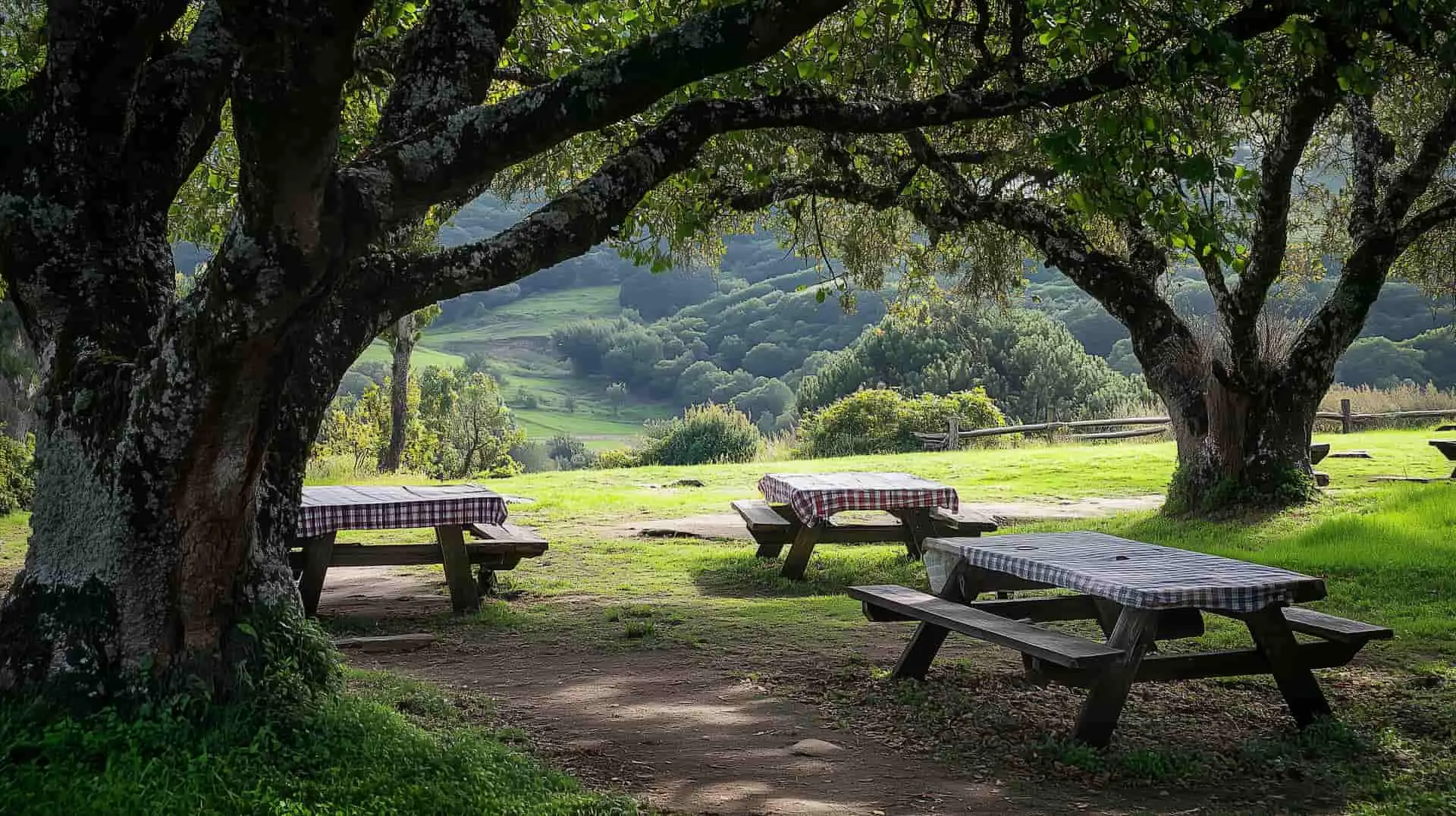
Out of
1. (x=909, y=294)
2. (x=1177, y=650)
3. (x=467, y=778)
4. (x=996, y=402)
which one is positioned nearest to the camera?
(x=467, y=778)

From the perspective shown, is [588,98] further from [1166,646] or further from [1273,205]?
[1273,205]

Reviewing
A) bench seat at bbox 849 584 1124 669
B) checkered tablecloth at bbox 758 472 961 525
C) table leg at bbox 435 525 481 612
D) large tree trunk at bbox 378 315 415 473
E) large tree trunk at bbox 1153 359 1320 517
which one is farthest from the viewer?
large tree trunk at bbox 378 315 415 473

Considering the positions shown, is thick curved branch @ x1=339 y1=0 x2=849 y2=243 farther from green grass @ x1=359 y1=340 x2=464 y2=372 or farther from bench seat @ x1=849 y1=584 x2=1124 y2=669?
green grass @ x1=359 y1=340 x2=464 y2=372

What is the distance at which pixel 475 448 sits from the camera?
125 feet

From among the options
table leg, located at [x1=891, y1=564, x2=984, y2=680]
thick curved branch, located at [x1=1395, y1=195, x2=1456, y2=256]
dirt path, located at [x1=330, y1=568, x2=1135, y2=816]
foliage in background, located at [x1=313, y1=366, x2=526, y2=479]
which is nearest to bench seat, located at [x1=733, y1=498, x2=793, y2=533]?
dirt path, located at [x1=330, y1=568, x2=1135, y2=816]

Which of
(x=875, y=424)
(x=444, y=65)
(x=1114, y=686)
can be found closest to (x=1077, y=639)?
(x=1114, y=686)

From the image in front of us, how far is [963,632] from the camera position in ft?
18.9

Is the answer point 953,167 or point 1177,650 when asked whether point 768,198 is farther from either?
point 1177,650

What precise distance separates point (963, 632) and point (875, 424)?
26.6 meters

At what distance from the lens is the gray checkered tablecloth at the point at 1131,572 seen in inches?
199

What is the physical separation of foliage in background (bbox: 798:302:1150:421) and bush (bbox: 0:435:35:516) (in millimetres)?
43848

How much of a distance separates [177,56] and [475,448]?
33.3 meters

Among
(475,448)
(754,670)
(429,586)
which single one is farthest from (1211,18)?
(475,448)

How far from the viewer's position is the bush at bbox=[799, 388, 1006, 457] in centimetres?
3158
